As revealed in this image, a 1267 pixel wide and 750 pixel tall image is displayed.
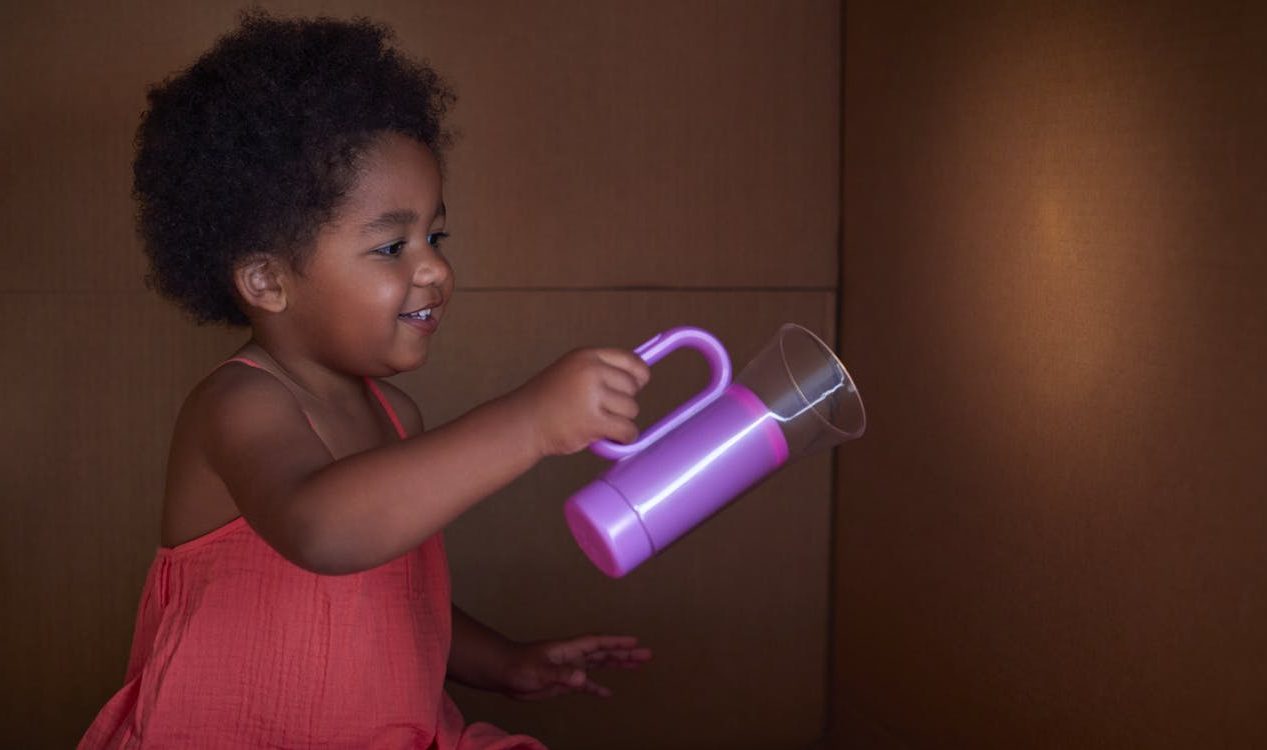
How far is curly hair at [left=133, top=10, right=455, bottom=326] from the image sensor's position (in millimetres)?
909

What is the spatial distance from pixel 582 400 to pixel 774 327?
0.62m

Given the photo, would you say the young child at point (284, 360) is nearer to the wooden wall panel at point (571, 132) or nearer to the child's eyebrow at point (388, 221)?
the child's eyebrow at point (388, 221)

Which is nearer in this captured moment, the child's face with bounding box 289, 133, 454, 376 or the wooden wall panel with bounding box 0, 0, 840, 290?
the child's face with bounding box 289, 133, 454, 376

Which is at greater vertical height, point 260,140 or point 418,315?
point 260,140

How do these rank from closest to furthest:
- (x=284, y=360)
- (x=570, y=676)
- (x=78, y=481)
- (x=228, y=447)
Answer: (x=228, y=447)
(x=284, y=360)
(x=570, y=676)
(x=78, y=481)

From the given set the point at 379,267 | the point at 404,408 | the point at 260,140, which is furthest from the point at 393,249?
the point at 404,408

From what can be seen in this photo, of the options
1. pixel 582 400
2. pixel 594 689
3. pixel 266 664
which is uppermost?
pixel 582 400

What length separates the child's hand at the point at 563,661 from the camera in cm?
107

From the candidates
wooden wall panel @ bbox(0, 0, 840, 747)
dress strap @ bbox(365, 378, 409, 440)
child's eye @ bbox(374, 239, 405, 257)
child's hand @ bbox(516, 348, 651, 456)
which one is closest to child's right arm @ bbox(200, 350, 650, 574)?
child's hand @ bbox(516, 348, 651, 456)

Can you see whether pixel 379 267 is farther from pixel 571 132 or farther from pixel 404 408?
pixel 571 132

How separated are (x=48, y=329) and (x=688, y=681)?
29.3 inches

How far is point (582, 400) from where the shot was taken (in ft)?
2.37

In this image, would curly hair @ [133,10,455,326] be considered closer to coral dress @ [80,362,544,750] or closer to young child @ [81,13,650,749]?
young child @ [81,13,650,749]

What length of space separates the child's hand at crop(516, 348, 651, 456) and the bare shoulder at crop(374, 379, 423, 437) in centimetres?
41
